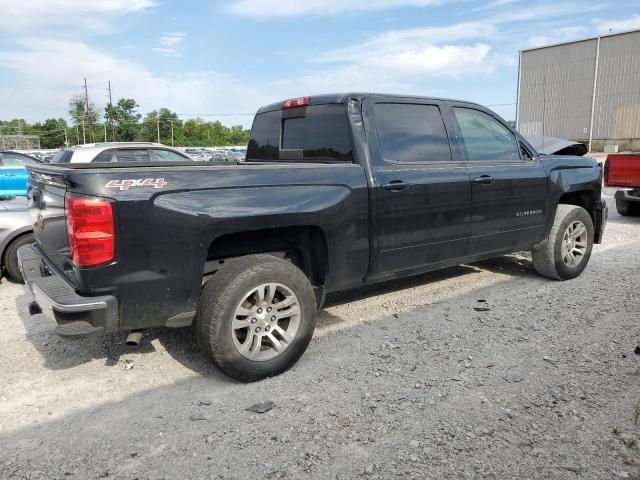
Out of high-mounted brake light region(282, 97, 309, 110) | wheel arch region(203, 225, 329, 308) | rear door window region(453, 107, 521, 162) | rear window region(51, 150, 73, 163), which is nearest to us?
wheel arch region(203, 225, 329, 308)

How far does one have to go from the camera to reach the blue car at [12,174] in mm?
11609

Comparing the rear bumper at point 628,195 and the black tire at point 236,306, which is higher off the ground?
the rear bumper at point 628,195

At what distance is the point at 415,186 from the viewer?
164 inches

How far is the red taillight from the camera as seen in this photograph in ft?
9.30

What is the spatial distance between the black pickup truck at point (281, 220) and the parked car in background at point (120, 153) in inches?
226

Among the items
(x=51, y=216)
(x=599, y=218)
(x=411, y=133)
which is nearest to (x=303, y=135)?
(x=411, y=133)

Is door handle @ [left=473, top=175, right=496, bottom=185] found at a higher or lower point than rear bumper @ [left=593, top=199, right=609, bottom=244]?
higher

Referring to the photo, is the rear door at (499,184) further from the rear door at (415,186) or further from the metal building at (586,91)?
the metal building at (586,91)

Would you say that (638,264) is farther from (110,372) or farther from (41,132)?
(41,132)

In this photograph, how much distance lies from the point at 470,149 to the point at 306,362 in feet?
8.15

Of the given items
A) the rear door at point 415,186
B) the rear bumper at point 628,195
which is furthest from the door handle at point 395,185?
the rear bumper at point 628,195

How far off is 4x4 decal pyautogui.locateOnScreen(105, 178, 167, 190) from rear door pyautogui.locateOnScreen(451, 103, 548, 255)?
9.16 ft

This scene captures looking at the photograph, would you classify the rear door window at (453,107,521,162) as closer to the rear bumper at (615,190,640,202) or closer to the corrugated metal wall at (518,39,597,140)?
the rear bumper at (615,190,640,202)

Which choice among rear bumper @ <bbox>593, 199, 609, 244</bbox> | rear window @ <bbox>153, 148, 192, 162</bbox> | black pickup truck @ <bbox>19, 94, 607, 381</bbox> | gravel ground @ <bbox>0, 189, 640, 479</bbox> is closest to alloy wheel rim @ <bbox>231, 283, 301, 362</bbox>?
black pickup truck @ <bbox>19, 94, 607, 381</bbox>
